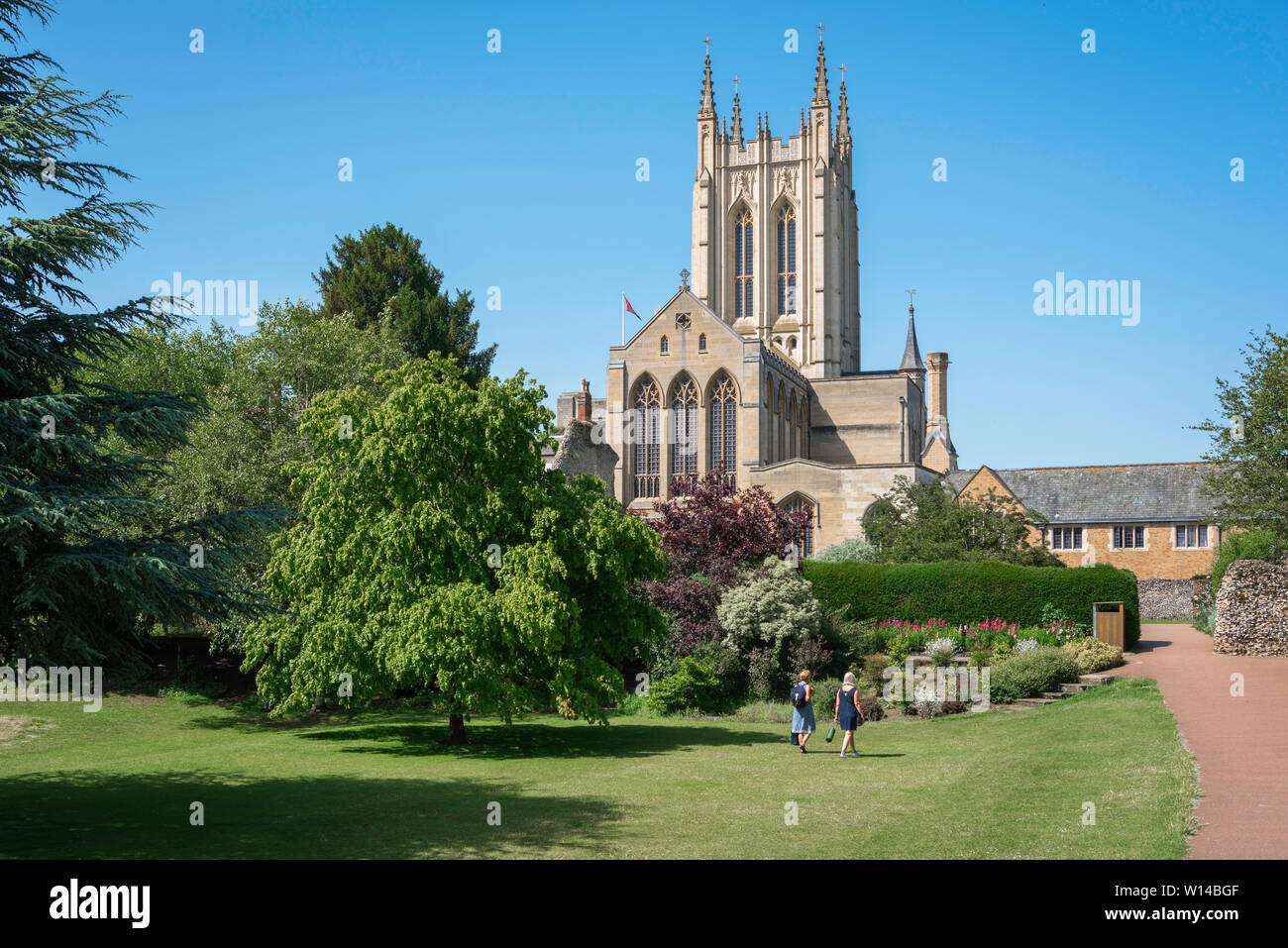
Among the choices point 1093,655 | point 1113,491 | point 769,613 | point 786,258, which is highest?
point 786,258

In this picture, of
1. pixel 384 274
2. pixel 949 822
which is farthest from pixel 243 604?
pixel 384 274

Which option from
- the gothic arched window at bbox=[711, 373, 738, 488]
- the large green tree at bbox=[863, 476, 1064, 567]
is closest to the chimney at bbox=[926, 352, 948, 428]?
the gothic arched window at bbox=[711, 373, 738, 488]

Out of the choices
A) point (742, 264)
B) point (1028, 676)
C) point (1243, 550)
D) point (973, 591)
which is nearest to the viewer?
point (1028, 676)

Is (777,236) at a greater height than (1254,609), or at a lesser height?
greater

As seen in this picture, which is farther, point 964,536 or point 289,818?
point 964,536

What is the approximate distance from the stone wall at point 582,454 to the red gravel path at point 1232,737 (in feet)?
76.6

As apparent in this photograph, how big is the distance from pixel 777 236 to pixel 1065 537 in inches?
1324

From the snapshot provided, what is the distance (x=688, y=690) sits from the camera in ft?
84.2

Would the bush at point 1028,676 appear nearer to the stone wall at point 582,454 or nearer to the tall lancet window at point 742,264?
the stone wall at point 582,454

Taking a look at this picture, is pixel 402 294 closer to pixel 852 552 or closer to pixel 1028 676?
pixel 852 552

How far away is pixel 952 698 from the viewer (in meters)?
25.0

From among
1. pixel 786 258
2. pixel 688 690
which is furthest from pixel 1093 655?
pixel 786 258

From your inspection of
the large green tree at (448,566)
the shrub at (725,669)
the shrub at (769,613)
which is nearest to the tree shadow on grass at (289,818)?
the large green tree at (448,566)
